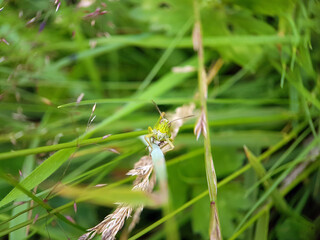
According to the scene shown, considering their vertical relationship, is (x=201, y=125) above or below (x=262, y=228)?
above

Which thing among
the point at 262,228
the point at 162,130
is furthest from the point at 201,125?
the point at 262,228

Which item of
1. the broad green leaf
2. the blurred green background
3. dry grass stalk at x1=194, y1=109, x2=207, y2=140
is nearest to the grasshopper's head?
dry grass stalk at x1=194, y1=109, x2=207, y2=140

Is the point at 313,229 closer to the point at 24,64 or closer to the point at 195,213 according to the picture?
the point at 195,213

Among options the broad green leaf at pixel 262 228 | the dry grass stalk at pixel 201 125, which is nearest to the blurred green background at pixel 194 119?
the broad green leaf at pixel 262 228

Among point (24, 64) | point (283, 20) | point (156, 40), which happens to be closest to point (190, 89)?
point (156, 40)

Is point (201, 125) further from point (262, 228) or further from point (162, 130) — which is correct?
point (262, 228)

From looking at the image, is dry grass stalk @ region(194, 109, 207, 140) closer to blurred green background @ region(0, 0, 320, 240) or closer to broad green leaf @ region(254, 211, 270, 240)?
blurred green background @ region(0, 0, 320, 240)

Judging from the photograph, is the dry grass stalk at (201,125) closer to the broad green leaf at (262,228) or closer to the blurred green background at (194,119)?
the blurred green background at (194,119)

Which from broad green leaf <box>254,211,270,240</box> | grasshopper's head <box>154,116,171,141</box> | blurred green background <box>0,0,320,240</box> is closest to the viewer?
grasshopper's head <box>154,116,171,141</box>
